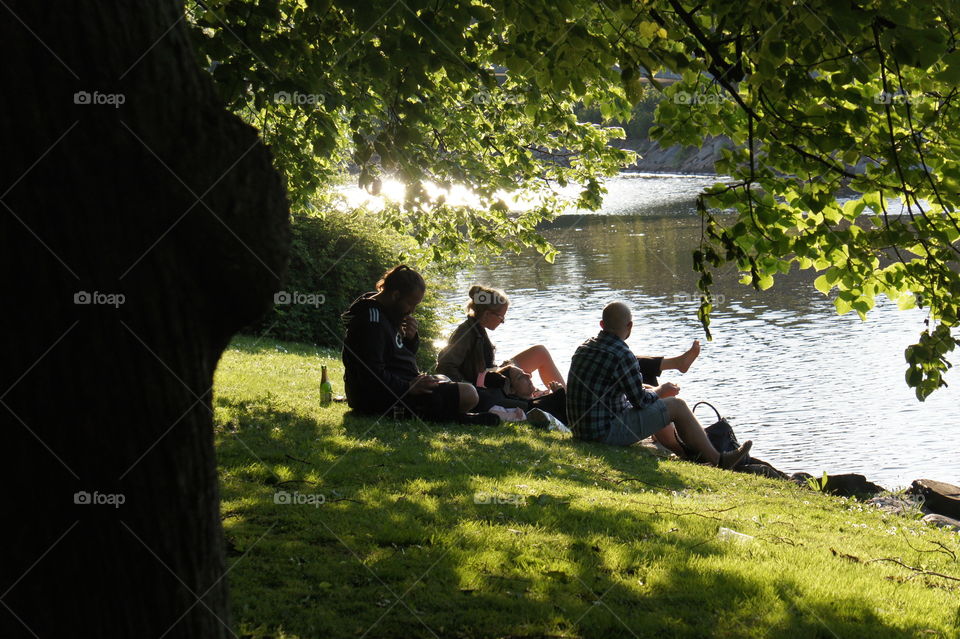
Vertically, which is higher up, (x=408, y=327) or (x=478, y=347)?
(x=408, y=327)

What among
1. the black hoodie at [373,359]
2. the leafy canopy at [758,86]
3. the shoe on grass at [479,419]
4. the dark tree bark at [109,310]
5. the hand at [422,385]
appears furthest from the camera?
the shoe on grass at [479,419]

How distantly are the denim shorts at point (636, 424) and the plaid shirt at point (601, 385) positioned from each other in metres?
0.07

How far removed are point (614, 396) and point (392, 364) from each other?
7.98 ft

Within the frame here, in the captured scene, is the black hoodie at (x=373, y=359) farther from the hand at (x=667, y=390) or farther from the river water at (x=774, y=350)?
the river water at (x=774, y=350)

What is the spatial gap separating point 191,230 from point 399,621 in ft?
6.88

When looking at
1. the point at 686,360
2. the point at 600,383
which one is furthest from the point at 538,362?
the point at 600,383

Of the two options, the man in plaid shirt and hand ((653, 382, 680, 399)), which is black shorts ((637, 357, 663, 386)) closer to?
hand ((653, 382, 680, 399))

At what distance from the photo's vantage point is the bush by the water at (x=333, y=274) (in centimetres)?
2045

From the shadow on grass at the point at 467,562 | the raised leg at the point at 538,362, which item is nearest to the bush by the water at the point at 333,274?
the raised leg at the point at 538,362

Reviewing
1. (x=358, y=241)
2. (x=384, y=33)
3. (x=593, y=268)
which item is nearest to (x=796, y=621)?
(x=384, y=33)

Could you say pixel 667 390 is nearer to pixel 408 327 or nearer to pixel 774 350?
pixel 408 327

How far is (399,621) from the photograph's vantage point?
4078mm

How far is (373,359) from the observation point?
30.9ft

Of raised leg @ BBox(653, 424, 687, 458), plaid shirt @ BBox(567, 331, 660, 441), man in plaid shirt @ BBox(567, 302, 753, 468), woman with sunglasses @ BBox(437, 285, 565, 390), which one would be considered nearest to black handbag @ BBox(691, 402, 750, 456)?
raised leg @ BBox(653, 424, 687, 458)
